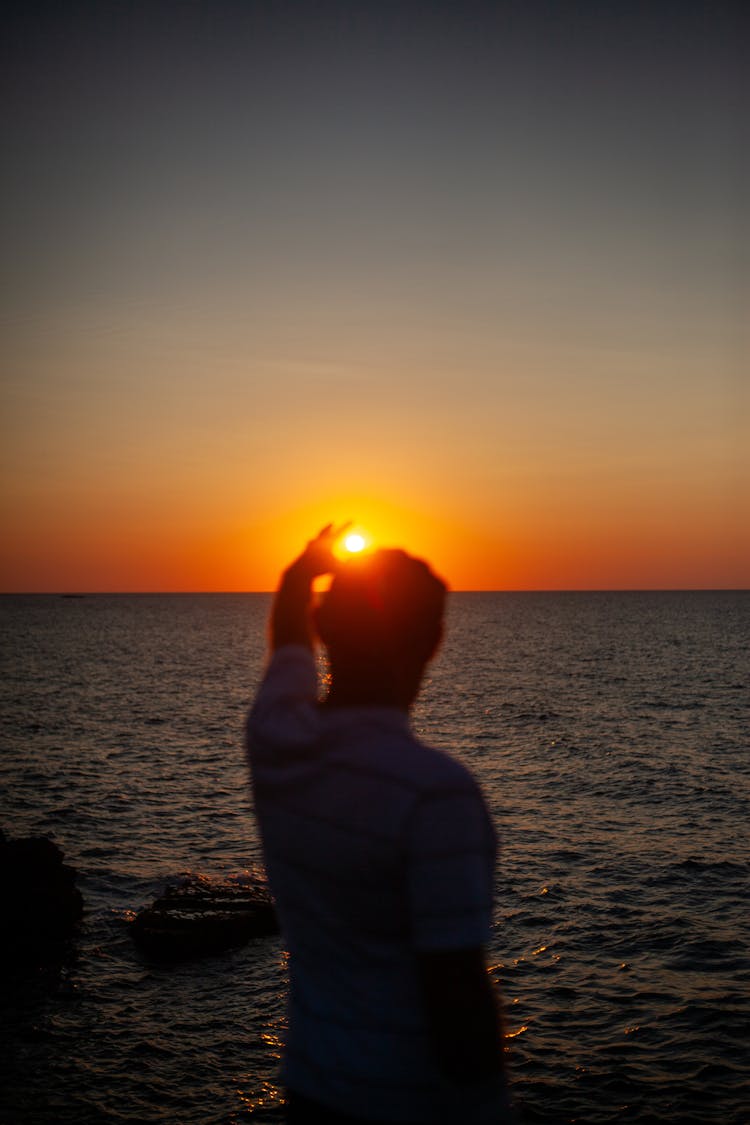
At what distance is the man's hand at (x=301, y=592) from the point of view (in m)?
3.18

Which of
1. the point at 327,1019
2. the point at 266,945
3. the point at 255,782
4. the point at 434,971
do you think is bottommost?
the point at 266,945

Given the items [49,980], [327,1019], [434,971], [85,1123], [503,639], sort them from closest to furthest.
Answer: [434,971] < [327,1019] < [85,1123] < [49,980] < [503,639]

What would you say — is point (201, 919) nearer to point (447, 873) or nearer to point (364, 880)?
point (364, 880)

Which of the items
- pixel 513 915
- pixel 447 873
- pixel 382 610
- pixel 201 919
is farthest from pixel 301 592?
pixel 513 915

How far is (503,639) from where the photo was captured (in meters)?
144

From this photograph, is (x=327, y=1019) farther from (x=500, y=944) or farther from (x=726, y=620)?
(x=726, y=620)

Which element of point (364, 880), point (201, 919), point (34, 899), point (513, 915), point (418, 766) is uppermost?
point (418, 766)

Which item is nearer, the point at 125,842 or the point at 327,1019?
the point at 327,1019

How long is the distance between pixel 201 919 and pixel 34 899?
12.2 ft

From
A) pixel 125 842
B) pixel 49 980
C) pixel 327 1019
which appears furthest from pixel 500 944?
pixel 327 1019

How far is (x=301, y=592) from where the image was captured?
3.23m

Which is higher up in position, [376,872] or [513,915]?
[376,872]

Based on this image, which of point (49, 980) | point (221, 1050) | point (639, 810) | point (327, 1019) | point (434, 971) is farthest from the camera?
point (639, 810)

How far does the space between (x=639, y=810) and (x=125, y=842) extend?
17.7 metres
